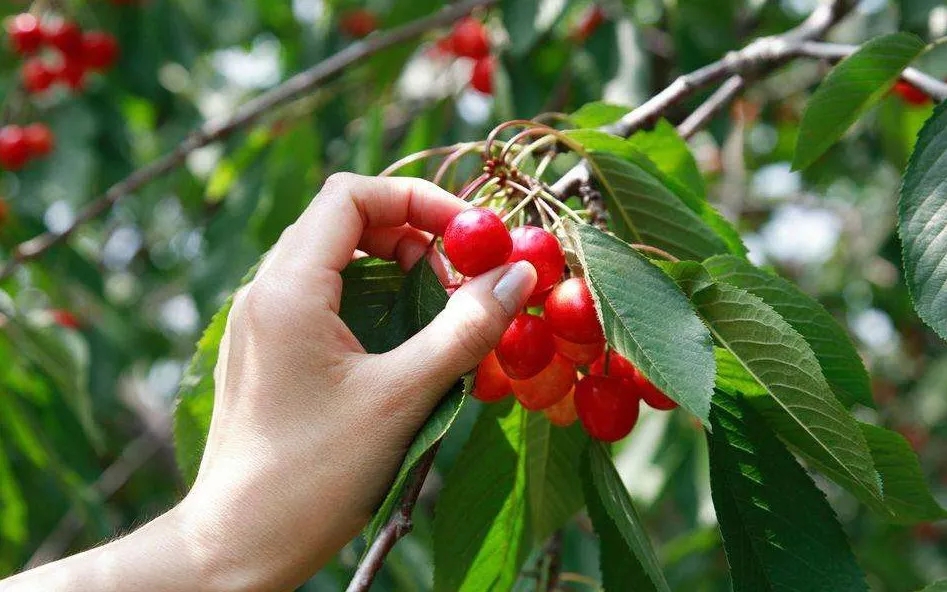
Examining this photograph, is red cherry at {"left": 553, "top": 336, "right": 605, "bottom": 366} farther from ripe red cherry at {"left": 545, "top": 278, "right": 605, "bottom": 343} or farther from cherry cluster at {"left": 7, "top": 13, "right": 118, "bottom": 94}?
cherry cluster at {"left": 7, "top": 13, "right": 118, "bottom": 94}

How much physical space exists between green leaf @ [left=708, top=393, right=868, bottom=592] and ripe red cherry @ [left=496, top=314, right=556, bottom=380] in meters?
0.22

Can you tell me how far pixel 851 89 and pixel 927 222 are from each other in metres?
0.28

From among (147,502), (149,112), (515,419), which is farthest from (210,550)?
(147,502)

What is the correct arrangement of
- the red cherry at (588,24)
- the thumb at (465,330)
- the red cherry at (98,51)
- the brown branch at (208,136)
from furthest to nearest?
the red cherry at (98,51), the red cherry at (588,24), the brown branch at (208,136), the thumb at (465,330)

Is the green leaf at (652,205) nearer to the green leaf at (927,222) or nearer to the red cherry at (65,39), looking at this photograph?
the green leaf at (927,222)

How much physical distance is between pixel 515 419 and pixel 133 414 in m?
4.80

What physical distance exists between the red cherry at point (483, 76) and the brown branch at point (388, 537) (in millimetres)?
2317

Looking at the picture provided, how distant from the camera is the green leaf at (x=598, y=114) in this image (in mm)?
1520

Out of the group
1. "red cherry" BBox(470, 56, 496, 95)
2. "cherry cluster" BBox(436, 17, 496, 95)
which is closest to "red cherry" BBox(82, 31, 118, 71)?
"cherry cluster" BBox(436, 17, 496, 95)

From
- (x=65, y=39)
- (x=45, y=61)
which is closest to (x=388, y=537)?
(x=65, y=39)

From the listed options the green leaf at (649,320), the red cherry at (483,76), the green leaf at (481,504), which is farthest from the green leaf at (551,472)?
the red cherry at (483,76)

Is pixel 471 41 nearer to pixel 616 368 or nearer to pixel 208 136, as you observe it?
pixel 208 136

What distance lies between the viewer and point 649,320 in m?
0.96

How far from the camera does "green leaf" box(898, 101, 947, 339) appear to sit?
1.13m
